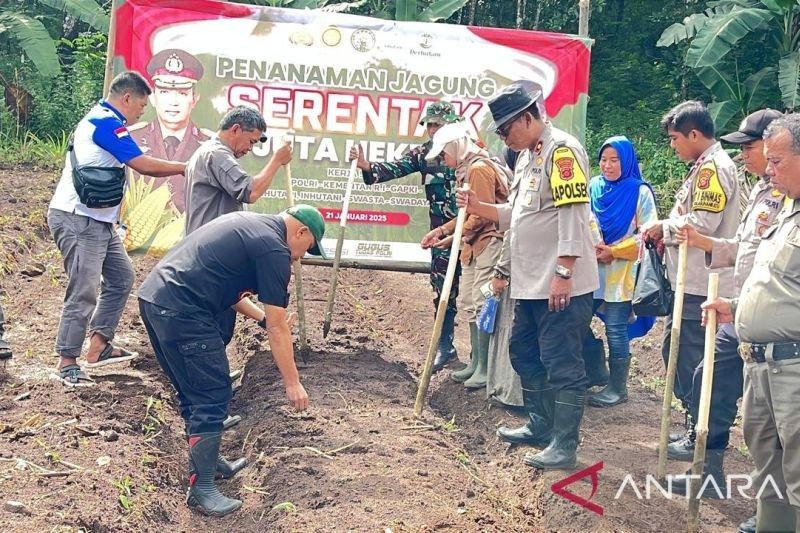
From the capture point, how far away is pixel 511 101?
5.05 meters

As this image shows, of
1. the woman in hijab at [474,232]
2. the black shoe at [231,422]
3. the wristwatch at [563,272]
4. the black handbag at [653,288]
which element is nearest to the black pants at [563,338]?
the wristwatch at [563,272]

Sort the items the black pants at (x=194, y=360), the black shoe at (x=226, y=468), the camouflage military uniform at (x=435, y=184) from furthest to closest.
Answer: the camouflage military uniform at (x=435, y=184), the black shoe at (x=226, y=468), the black pants at (x=194, y=360)

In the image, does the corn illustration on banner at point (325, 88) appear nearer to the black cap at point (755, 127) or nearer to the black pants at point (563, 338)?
the black pants at point (563, 338)

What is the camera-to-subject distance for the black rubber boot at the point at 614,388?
6.63 meters

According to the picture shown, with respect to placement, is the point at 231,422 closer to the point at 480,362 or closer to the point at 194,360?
the point at 194,360

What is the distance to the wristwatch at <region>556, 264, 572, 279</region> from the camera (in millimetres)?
4984

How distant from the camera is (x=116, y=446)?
5.17 m

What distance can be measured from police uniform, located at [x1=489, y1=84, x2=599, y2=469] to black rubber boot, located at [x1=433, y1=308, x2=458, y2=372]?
201cm

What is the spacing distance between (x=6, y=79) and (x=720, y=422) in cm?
1592

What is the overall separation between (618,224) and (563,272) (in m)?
1.54

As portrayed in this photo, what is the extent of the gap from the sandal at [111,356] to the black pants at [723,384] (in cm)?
381

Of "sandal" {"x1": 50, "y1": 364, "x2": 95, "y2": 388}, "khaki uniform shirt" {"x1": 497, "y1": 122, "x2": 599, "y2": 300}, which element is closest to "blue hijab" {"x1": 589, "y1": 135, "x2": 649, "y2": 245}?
"khaki uniform shirt" {"x1": 497, "y1": 122, "x2": 599, "y2": 300}

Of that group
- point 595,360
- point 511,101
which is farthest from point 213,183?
point 595,360

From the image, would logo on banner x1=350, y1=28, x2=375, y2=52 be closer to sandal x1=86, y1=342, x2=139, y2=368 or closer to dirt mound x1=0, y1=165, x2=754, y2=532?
dirt mound x1=0, y1=165, x2=754, y2=532
